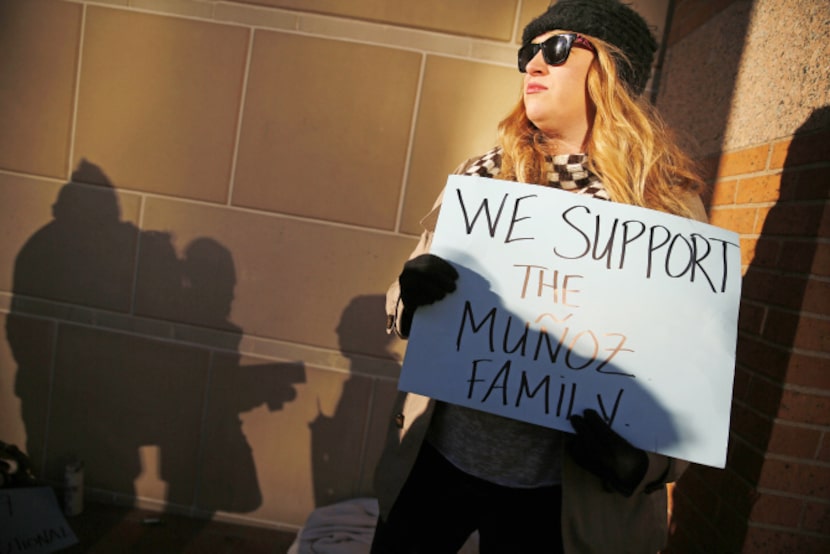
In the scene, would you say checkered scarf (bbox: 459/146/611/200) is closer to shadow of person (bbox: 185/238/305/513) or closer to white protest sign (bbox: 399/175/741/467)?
white protest sign (bbox: 399/175/741/467)

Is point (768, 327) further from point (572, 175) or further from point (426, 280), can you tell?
point (426, 280)

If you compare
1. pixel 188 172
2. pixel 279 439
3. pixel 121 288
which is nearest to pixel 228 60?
pixel 188 172

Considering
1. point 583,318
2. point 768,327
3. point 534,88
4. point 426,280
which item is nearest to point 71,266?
point 426,280

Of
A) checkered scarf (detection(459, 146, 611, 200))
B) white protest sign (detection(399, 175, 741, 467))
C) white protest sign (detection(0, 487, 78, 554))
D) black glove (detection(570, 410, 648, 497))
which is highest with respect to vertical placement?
checkered scarf (detection(459, 146, 611, 200))

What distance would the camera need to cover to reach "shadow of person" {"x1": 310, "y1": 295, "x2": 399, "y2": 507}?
246 centimetres

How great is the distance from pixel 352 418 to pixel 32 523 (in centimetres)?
154

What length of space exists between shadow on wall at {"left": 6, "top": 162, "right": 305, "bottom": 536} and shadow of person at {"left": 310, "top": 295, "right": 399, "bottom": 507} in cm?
27

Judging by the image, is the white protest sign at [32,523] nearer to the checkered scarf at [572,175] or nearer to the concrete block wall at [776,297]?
the checkered scarf at [572,175]

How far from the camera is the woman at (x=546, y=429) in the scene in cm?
115

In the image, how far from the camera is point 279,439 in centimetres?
255

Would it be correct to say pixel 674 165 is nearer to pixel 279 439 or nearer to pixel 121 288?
pixel 279 439

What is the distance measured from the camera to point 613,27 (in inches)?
51.1

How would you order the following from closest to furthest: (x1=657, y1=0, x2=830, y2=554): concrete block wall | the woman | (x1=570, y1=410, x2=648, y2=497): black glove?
(x1=570, y1=410, x2=648, y2=497): black glove
the woman
(x1=657, y1=0, x2=830, y2=554): concrete block wall

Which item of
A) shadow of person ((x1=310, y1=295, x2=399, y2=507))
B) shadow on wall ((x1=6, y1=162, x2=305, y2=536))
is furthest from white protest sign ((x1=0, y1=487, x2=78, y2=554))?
shadow of person ((x1=310, y1=295, x2=399, y2=507))
